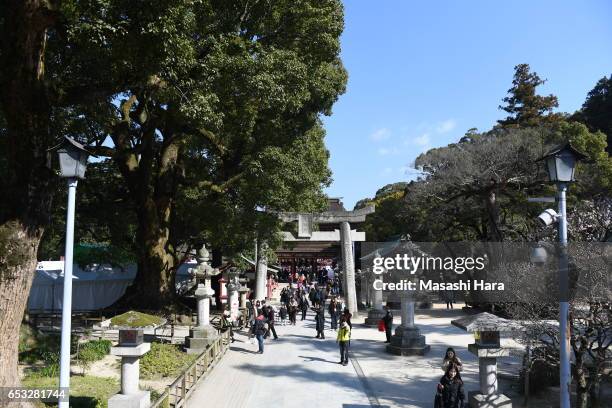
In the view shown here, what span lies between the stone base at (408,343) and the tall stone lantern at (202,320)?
5.56 metres

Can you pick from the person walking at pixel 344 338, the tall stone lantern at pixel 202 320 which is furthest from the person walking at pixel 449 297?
the tall stone lantern at pixel 202 320

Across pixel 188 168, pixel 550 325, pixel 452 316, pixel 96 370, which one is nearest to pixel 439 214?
pixel 452 316

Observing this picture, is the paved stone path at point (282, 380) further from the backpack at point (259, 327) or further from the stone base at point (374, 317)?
the stone base at point (374, 317)

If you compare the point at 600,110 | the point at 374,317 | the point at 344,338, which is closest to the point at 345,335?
the point at 344,338

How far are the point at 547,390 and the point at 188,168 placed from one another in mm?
16888

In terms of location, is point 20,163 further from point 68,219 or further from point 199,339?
point 199,339

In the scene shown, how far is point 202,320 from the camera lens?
1490 centimetres

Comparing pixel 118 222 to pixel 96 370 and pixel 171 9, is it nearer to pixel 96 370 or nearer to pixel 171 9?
pixel 96 370

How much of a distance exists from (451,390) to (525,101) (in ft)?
141

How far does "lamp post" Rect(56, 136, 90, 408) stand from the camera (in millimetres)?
6402

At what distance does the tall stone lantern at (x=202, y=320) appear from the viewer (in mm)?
14141

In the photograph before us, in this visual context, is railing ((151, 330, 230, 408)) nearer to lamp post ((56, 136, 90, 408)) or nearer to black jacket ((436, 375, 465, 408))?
lamp post ((56, 136, 90, 408))

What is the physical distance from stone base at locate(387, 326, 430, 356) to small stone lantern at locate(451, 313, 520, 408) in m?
5.42

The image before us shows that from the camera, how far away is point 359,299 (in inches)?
1283
